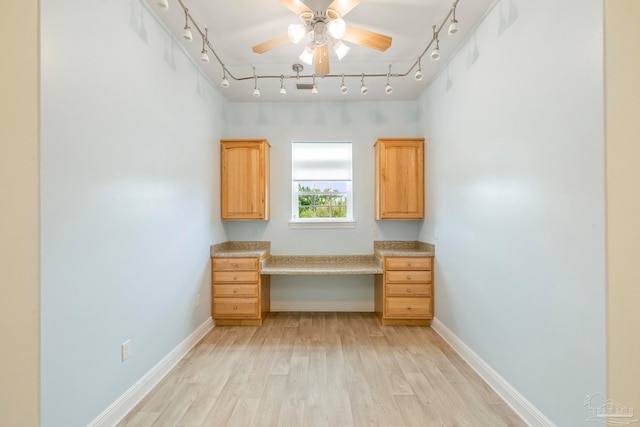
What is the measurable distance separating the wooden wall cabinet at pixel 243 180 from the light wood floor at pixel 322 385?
155 cm

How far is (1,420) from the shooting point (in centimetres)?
86

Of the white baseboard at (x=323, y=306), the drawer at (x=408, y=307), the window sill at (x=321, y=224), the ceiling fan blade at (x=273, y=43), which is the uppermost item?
the ceiling fan blade at (x=273, y=43)

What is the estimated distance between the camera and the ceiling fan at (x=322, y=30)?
1.90 meters

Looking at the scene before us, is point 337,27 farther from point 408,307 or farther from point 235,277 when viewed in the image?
point 408,307

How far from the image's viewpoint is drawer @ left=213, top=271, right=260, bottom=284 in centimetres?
349

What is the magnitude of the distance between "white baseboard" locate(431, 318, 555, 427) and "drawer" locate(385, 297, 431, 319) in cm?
41

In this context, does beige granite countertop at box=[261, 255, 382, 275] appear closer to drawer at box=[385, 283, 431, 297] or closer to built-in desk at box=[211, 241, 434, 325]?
built-in desk at box=[211, 241, 434, 325]

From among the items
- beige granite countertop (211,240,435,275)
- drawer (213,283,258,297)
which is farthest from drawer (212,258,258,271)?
drawer (213,283,258,297)

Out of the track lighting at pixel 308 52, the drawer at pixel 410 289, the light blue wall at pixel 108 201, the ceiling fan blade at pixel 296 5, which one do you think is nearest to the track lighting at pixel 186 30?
the light blue wall at pixel 108 201

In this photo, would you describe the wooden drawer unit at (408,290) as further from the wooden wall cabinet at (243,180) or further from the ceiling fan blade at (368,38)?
the ceiling fan blade at (368,38)

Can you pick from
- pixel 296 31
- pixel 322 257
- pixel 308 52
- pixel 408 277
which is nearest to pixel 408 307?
pixel 408 277

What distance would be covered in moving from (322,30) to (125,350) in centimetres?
271

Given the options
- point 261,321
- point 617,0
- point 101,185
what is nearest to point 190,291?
point 261,321

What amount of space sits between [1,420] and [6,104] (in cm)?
97
